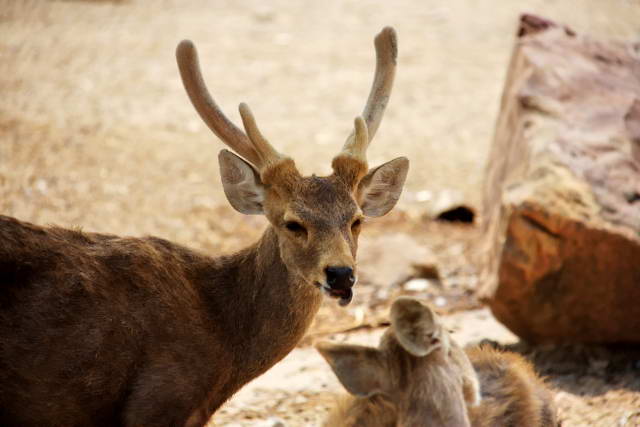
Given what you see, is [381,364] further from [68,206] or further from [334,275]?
[68,206]

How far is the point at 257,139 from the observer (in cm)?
516

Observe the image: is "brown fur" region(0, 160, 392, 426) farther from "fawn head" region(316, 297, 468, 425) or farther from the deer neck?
"fawn head" region(316, 297, 468, 425)

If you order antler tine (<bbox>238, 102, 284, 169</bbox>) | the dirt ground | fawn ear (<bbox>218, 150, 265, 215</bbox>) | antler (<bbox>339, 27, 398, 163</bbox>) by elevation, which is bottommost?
the dirt ground

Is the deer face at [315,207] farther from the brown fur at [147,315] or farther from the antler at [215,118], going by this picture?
the antler at [215,118]

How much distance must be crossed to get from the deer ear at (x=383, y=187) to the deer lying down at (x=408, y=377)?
1.48 metres

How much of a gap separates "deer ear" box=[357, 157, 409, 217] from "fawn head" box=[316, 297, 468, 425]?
1533 millimetres

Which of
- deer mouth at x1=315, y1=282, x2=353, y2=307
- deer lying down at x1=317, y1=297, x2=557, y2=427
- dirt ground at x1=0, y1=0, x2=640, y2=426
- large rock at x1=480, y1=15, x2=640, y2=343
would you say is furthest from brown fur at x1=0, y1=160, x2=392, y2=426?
large rock at x1=480, y1=15, x2=640, y2=343

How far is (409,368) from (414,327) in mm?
238

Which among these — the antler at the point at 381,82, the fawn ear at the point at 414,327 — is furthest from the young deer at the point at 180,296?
the fawn ear at the point at 414,327

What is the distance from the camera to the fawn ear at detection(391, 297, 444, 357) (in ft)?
12.2

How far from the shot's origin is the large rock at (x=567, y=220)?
6199 mm

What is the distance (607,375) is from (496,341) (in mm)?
921

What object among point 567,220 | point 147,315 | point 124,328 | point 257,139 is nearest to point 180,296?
point 147,315

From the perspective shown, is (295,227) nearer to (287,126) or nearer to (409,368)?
(409,368)
